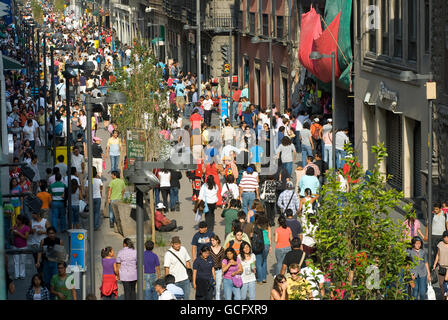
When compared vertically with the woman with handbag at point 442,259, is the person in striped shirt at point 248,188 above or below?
above

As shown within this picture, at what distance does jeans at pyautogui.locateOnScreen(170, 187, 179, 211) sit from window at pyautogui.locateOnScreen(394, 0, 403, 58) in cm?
681

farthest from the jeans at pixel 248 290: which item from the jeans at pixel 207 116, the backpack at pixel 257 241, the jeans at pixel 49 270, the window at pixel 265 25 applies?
the window at pixel 265 25

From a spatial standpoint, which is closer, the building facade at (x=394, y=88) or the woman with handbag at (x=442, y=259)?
the woman with handbag at (x=442, y=259)

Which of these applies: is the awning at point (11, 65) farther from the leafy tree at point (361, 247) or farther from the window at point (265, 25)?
the window at point (265, 25)

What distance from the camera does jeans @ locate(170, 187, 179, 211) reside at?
26.4 meters

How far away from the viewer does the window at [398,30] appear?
28.5 m

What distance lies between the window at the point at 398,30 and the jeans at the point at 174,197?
6.81 m

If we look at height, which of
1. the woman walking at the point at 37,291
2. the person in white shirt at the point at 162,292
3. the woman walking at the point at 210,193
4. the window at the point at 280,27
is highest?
the window at the point at 280,27

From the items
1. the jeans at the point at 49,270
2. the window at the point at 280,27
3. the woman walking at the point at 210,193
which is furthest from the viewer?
the window at the point at 280,27

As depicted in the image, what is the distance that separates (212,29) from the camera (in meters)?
59.5

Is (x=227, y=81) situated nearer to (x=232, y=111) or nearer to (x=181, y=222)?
(x=232, y=111)

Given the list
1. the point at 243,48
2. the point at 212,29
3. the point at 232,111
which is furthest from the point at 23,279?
the point at 212,29

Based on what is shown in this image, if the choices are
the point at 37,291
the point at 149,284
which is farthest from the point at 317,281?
the point at 37,291

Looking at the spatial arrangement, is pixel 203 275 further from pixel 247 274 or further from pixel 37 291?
pixel 37 291
